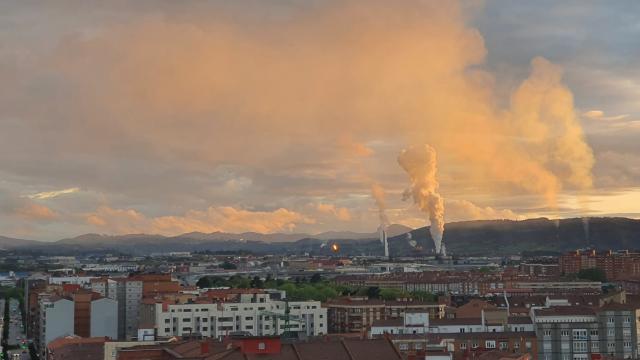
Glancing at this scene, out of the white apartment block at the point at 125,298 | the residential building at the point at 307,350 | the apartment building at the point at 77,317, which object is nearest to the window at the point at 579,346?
the residential building at the point at 307,350

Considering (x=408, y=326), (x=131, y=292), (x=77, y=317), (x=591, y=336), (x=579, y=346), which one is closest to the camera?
(x=579, y=346)

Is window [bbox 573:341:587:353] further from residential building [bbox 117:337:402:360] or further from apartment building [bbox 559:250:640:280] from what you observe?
apartment building [bbox 559:250:640:280]

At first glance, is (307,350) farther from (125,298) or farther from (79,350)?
(125,298)

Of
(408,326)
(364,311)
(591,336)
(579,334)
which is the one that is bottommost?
(591,336)

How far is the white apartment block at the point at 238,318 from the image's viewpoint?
74562 mm

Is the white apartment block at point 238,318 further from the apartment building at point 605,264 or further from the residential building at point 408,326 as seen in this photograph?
the apartment building at point 605,264

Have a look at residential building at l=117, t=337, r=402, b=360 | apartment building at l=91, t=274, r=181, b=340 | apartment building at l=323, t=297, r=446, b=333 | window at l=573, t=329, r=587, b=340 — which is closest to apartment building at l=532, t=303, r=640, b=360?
window at l=573, t=329, r=587, b=340

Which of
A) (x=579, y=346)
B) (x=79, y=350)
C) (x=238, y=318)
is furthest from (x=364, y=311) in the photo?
(x=79, y=350)

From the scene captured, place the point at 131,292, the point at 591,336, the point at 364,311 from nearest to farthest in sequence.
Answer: the point at 591,336 < the point at 364,311 < the point at 131,292

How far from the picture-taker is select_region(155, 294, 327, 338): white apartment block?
74562 mm

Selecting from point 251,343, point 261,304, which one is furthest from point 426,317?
point 251,343

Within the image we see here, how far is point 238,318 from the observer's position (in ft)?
253

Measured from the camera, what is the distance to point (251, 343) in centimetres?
3175

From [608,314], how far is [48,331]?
40388mm
